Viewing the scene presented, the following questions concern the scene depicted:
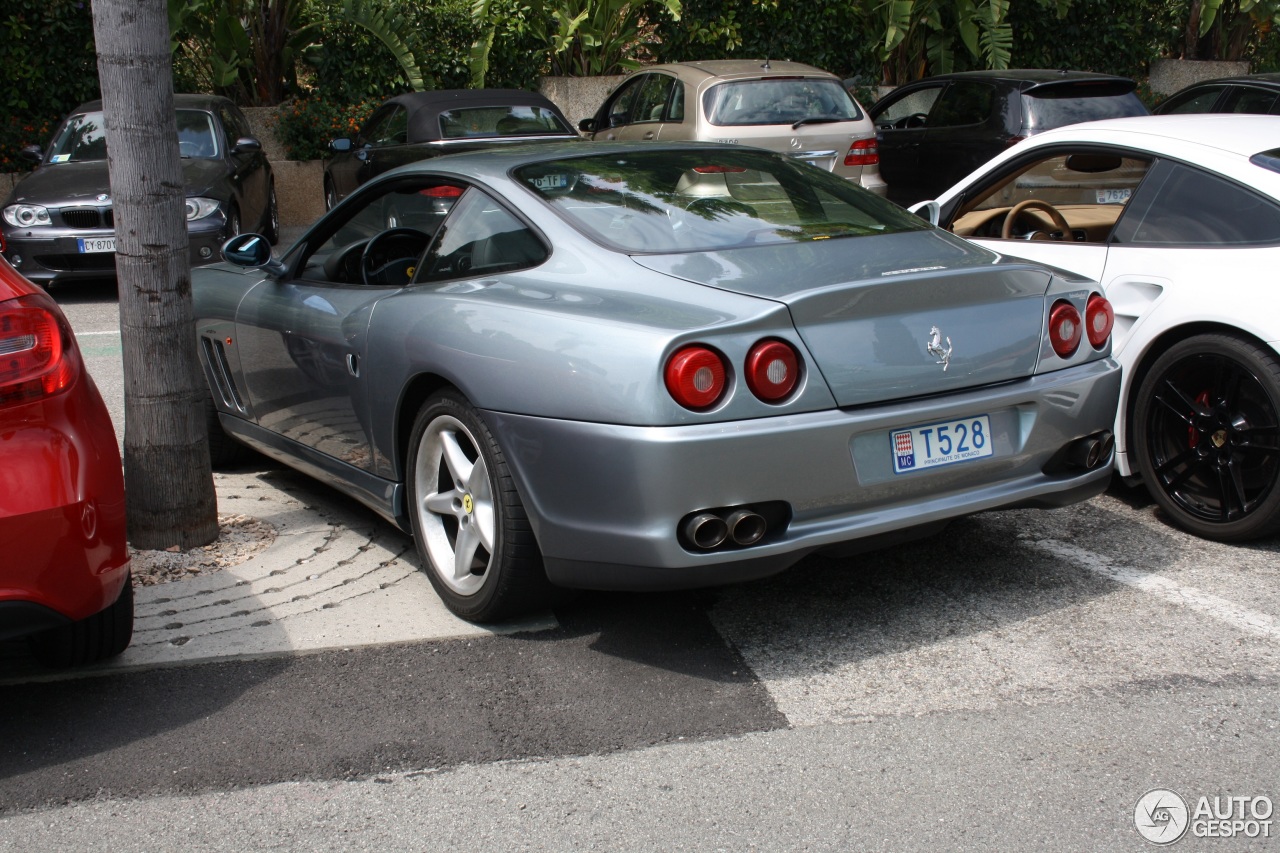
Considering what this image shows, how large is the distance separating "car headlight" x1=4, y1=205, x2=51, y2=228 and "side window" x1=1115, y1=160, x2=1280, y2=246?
28.0 feet

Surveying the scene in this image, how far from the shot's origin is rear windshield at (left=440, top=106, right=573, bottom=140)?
1170cm

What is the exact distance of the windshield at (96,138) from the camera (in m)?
11.6

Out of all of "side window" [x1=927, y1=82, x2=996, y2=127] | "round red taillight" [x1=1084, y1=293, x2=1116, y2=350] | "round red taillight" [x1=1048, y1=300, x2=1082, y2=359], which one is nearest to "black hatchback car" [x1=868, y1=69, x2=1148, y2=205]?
"side window" [x1=927, y1=82, x2=996, y2=127]

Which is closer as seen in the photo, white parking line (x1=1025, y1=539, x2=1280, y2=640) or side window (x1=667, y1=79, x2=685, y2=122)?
white parking line (x1=1025, y1=539, x2=1280, y2=640)

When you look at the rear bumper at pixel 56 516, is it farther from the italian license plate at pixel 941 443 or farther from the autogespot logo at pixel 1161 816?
the autogespot logo at pixel 1161 816

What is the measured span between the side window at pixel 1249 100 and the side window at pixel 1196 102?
168 millimetres

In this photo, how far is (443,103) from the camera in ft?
39.2

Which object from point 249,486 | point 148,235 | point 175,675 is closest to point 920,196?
point 249,486

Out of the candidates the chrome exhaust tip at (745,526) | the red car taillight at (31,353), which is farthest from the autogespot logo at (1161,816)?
the red car taillight at (31,353)

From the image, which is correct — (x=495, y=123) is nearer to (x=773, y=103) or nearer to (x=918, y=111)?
(x=773, y=103)

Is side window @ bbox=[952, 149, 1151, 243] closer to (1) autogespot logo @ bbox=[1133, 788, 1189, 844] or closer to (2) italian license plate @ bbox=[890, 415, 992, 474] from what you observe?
(2) italian license plate @ bbox=[890, 415, 992, 474]

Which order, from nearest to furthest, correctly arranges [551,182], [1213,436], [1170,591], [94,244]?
[1170,591] < [551,182] < [1213,436] < [94,244]

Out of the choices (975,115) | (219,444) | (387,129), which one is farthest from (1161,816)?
(387,129)

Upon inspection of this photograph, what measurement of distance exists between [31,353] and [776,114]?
8.86 metres
